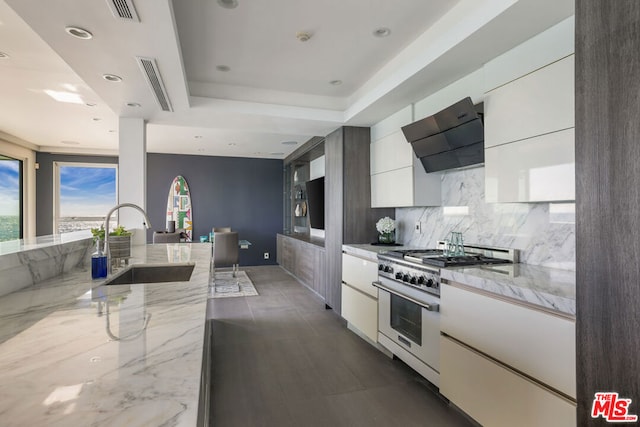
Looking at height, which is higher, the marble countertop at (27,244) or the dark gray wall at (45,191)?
the dark gray wall at (45,191)

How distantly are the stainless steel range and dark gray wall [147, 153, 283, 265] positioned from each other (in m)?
5.24

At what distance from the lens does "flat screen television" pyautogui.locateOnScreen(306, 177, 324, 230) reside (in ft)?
18.7

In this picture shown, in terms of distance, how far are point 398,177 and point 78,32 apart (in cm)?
274

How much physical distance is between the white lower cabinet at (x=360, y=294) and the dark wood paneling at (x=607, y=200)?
79.0 inches

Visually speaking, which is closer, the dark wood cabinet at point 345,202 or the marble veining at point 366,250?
the marble veining at point 366,250

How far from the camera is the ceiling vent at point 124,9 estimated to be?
68.2 inches

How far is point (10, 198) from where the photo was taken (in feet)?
21.4

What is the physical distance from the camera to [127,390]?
65 cm

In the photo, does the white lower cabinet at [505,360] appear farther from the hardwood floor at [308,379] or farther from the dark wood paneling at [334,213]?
the dark wood paneling at [334,213]

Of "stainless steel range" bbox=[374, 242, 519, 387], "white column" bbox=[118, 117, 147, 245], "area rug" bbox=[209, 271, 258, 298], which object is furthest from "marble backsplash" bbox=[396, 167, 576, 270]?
"white column" bbox=[118, 117, 147, 245]

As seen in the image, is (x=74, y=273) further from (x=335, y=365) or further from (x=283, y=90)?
(x=283, y=90)

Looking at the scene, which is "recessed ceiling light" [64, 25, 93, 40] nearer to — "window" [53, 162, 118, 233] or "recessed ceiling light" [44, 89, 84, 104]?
"recessed ceiling light" [44, 89, 84, 104]

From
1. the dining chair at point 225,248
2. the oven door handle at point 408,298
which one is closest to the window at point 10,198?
the dining chair at point 225,248

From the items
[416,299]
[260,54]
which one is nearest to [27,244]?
[260,54]
